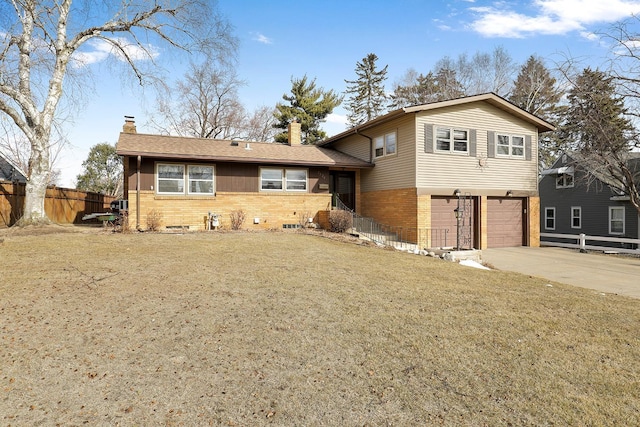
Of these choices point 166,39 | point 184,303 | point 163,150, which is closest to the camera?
point 184,303

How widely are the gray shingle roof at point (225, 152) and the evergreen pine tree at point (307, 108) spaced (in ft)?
49.5

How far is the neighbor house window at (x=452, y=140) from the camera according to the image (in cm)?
1452

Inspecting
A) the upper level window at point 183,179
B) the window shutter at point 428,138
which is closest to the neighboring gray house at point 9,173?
Answer: the upper level window at point 183,179

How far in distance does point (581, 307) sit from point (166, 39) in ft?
58.8

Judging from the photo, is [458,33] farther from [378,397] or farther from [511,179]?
[378,397]

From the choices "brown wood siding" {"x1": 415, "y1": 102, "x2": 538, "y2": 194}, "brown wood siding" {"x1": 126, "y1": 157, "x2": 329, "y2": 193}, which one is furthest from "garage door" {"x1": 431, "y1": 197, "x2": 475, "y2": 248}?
"brown wood siding" {"x1": 126, "y1": 157, "x2": 329, "y2": 193}

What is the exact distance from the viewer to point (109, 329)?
4.19 metres

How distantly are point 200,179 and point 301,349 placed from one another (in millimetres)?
12532

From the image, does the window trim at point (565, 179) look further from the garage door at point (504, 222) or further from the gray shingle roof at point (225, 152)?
the gray shingle roof at point (225, 152)

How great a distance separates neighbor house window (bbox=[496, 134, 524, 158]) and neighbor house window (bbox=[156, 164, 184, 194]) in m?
14.4

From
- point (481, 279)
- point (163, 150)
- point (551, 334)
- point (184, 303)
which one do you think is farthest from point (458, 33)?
point (184, 303)

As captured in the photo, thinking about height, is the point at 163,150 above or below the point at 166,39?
below

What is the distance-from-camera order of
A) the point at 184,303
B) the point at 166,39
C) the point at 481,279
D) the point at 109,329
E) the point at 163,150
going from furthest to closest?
the point at 166,39 < the point at 163,150 < the point at 481,279 < the point at 184,303 < the point at 109,329

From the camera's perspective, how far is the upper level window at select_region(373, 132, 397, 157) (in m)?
15.6
